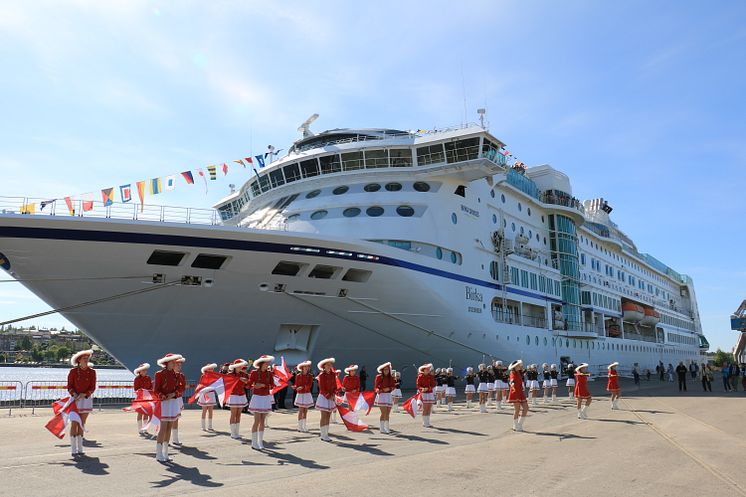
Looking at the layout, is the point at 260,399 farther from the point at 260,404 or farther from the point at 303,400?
the point at 303,400

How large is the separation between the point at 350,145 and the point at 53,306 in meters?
12.4

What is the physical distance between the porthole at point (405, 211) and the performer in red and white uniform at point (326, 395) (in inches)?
468

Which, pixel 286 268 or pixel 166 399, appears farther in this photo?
pixel 286 268

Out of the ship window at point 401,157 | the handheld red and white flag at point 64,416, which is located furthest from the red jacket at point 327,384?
the ship window at point 401,157

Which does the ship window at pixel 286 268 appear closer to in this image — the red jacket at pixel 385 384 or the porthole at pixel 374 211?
the porthole at pixel 374 211

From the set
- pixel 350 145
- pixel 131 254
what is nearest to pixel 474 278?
pixel 350 145

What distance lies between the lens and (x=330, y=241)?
17.4 metres

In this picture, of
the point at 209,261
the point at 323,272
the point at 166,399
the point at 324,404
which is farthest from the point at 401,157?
the point at 166,399

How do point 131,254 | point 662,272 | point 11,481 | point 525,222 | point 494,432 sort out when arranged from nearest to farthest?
1. point 11,481
2. point 494,432
3. point 131,254
4. point 525,222
5. point 662,272

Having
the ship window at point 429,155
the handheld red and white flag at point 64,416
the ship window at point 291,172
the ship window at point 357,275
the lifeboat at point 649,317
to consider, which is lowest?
the handheld red and white flag at point 64,416

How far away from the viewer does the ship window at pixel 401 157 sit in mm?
23516

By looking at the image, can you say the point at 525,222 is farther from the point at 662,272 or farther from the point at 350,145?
the point at 662,272

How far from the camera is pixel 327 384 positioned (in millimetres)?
10695

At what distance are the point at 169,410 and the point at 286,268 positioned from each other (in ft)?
30.8
